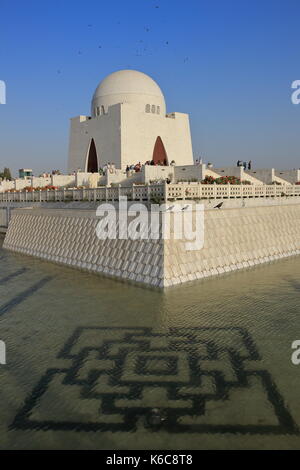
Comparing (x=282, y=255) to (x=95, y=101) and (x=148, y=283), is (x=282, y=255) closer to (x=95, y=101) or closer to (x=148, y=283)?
(x=148, y=283)

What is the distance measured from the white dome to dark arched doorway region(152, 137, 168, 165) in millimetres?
3676

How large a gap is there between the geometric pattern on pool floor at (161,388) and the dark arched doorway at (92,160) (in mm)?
34016

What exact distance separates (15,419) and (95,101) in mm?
39919

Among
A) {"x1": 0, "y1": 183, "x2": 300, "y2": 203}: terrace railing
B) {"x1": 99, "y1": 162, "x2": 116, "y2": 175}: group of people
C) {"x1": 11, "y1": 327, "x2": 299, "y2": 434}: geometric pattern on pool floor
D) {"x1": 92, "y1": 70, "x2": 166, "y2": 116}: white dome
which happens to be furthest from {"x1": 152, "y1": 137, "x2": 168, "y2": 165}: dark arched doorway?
{"x1": 11, "y1": 327, "x2": 299, "y2": 434}: geometric pattern on pool floor

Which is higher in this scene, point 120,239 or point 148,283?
point 120,239

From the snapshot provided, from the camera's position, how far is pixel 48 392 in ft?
25.0

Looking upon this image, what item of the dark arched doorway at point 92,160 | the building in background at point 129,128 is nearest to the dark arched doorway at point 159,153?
the building in background at point 129,128

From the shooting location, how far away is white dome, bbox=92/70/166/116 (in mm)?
40094

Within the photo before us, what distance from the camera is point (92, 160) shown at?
4291 centimetres

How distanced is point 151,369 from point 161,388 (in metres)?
0.79

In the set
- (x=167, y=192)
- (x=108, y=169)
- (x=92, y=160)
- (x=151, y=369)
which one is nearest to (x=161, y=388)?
(x=151, y=369)

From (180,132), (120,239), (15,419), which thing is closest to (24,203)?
(120,239)

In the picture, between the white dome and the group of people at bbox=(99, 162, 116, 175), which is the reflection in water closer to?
the group of people at bbox=(99, 162, 116, 175)

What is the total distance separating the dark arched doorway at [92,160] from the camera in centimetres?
4228
